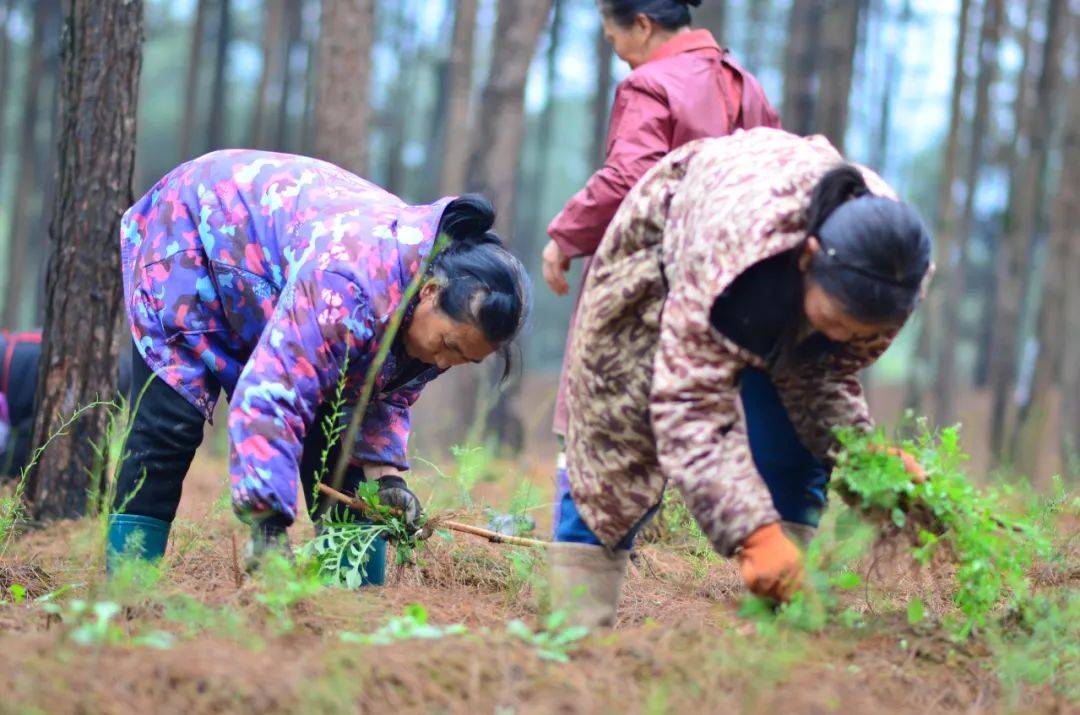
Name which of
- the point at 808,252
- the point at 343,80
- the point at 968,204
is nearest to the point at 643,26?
the point at 808,252

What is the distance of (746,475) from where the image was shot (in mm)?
2588

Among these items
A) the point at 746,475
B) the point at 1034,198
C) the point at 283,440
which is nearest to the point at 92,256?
the point at 283,440

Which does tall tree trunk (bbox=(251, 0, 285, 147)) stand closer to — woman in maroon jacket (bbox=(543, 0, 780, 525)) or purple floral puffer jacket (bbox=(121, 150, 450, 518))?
woman in maroon jacket (bbox=(543, 0, 780, 525))

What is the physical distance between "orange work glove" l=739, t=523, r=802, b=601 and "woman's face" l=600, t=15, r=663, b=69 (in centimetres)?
201

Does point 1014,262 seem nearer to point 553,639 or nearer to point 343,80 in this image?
point 343,80

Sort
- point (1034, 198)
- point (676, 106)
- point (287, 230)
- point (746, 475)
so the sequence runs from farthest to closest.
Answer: point (1034, 198) < point (676, 106) < point (287, 230) < point (746, 475)

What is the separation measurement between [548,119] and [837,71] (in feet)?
35.3

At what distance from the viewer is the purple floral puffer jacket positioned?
300 cm

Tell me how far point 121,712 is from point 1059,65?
14.2 metres

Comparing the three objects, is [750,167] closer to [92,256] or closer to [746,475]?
[746,475]

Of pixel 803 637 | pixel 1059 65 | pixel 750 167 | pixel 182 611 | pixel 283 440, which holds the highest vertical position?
pixel 1059 65

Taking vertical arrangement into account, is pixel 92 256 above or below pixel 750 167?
below

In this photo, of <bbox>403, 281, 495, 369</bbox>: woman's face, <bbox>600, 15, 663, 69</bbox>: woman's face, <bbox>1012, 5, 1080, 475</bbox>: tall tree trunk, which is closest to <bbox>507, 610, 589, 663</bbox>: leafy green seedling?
<bbox>403, 281, 495, 369</bbox>: woman's face

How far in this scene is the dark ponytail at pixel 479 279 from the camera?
10.4ft
